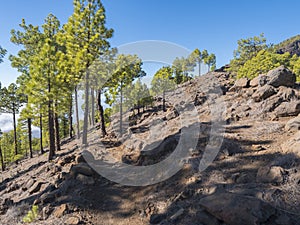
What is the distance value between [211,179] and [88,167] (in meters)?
6.85

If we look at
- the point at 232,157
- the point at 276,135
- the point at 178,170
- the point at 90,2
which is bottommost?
the point at 178,170

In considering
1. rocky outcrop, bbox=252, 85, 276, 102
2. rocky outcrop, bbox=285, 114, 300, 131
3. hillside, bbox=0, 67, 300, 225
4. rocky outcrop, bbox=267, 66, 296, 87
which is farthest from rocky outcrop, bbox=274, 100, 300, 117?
rocky outcrop, bbox=267, 66, 296, 87

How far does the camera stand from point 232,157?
931 cm

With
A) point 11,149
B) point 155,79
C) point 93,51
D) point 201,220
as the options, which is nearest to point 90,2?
point 93,51

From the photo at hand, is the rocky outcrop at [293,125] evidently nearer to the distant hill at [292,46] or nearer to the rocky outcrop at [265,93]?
the rocky outcrop at [265,93]

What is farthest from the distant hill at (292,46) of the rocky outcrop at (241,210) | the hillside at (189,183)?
the rocky outcrop at (241,210)

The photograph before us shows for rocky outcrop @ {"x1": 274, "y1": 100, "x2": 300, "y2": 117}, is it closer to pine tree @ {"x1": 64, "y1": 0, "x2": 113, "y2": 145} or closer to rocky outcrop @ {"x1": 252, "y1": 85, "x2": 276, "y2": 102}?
rocky outcrop @ {"x1": 252, "y1": 85, "x2": 276, "y2": 102}

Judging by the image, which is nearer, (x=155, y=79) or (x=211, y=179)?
(x=211, y=179)

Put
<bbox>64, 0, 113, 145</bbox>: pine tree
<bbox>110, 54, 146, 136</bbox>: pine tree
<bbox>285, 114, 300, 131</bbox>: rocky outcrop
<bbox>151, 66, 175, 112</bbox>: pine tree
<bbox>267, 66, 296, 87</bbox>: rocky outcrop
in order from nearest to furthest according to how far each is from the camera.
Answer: <bbox>285, 114, 300, 131</bbox>: rocky outcrop < <bbox>64, 0, 113, 145</bbox>: pine tree < <bbox>267, 66, 296, 87</bbox>: rocky outcrop < <bbox>110, 54, 146, 136</bbox>: pine tree < <bbox>151, 66, 175, 112</bbox>: pine tree

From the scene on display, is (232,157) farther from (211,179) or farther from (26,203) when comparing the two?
(26,203)

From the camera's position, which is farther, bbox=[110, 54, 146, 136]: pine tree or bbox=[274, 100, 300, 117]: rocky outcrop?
bbox=[110, 54, 146, 136]: pine tree

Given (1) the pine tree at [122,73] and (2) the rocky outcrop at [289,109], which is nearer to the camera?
(2) the rocky outcrop at [289,109]

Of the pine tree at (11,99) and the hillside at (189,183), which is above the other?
the pine tree at (11,99)

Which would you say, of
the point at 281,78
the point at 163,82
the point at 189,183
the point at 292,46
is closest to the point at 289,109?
the point at 281,78
